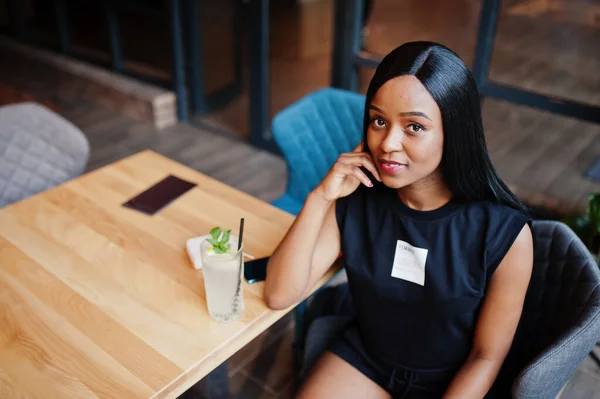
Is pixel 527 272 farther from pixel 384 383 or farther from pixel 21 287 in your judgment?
pixel 21 287

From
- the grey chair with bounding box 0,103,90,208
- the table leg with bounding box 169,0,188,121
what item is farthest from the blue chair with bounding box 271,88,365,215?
the table leg with bounding box 169,0,188,121

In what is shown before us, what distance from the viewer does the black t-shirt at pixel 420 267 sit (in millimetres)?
1222

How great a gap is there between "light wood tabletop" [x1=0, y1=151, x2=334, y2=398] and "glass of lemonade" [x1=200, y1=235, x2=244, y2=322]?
0.03m

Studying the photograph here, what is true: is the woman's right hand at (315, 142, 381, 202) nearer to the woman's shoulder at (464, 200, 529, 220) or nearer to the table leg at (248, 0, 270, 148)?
the woman's shoulder at (464, 200, 529, 220)

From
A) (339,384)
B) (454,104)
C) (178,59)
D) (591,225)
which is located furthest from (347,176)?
(178,59)

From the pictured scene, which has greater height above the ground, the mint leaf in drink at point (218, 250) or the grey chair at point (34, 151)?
the mint leaf in drink at point (218, 250)

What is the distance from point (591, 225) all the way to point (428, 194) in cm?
104

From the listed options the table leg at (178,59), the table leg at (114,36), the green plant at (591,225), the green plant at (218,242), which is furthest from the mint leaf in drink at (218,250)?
the table leg at (114,36)

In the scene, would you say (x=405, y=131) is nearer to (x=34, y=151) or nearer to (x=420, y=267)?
(x=420, y=267)

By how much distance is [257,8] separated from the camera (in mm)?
3234

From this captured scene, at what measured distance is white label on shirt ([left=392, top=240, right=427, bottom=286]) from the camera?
126cm

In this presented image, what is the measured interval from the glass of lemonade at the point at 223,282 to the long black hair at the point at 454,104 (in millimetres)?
423

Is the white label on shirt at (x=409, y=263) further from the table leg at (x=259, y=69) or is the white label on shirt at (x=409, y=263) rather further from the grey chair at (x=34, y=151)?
the table leg at (x=259, y=69)

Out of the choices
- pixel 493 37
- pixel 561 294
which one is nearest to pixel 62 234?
pixel 561 294
